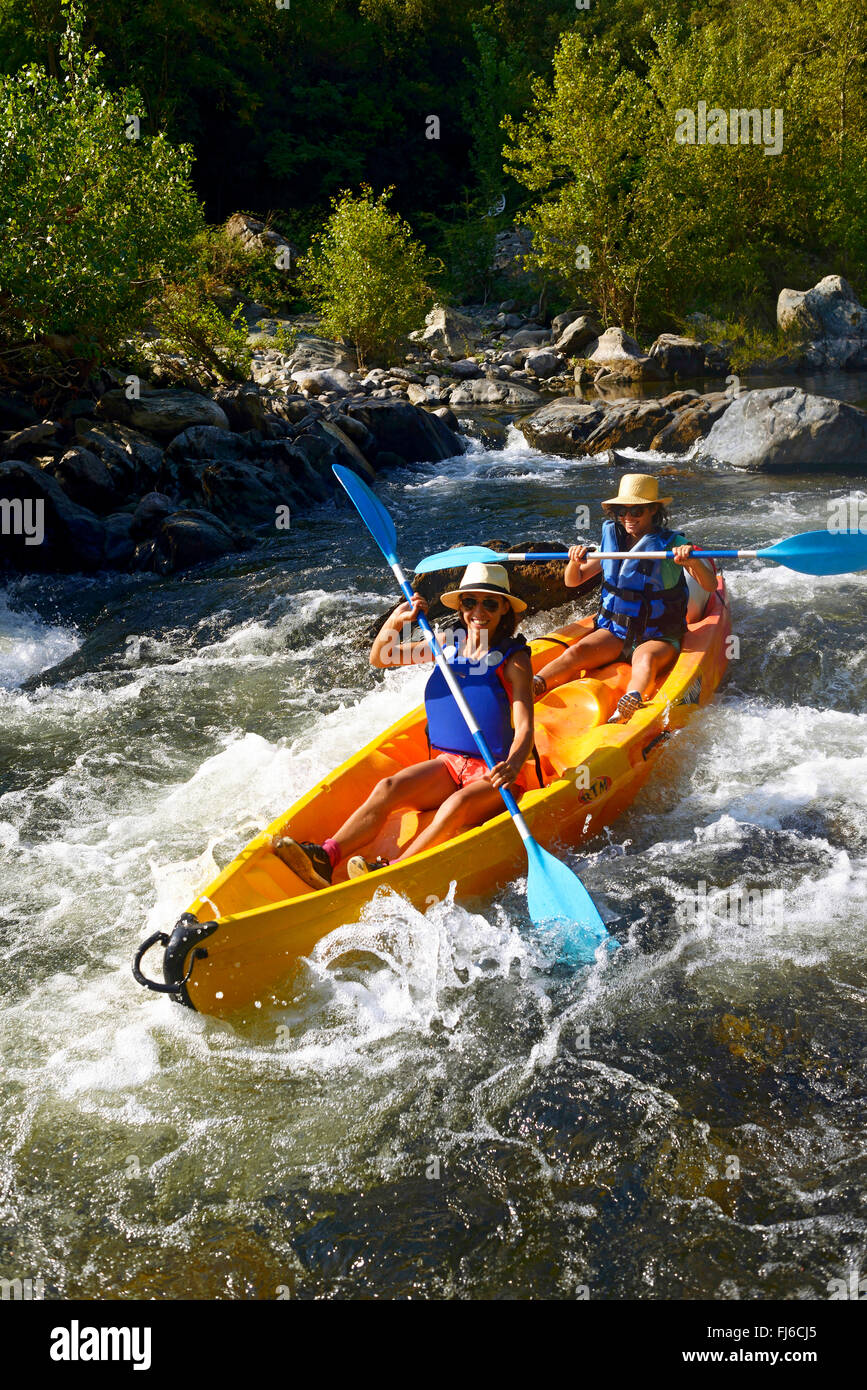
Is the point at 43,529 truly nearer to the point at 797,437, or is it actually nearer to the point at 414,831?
the point at 414,831

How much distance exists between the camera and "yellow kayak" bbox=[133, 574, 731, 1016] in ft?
10.0

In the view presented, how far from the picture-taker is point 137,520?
8.38m

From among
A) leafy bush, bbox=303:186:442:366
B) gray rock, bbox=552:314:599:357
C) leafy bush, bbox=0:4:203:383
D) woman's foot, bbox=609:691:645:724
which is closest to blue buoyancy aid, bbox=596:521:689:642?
woman's foot, bbox=609:691:645:724

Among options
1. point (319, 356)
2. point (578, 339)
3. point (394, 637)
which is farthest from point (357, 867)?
point (578, 339)

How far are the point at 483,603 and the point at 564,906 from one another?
1.18 meters

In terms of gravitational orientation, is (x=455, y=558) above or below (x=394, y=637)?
above

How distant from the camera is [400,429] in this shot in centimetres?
1174

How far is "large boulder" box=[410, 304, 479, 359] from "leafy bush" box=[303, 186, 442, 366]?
2.62m

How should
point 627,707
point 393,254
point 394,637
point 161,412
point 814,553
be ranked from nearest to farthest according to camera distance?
point 394,637, point 627,707, point 814,553, point 161,412, point 393,254

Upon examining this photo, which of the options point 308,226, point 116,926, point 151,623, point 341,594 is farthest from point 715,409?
point 308,226

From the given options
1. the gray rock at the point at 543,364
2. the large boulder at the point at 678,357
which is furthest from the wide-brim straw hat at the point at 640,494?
the gray rock at the point at 543,364

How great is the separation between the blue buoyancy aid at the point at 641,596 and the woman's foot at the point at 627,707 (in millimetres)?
508

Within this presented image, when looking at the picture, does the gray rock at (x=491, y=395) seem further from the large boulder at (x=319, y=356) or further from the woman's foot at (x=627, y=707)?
the woman's foot at (x=627, y=707)
